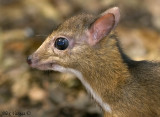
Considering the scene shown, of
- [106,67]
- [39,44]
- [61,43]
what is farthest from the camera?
[39,44]

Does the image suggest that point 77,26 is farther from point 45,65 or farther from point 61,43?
point 45,65

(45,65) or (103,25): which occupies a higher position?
(103,25)

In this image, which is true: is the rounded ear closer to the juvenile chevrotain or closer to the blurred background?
the juvenile chevrotain

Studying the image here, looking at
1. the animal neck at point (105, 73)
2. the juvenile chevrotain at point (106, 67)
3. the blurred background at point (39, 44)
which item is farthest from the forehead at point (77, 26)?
the blurred background at point (39, 44)

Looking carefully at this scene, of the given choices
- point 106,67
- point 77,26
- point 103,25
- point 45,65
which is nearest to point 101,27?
point 103,25

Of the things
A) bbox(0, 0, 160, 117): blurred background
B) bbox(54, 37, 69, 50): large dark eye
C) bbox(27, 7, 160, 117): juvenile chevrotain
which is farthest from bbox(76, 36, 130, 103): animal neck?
bbox(0, 0, 160, 117): blurred background
